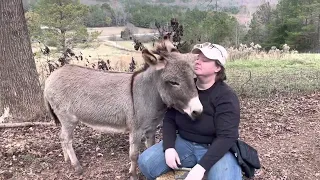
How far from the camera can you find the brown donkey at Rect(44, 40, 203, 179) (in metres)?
3.33

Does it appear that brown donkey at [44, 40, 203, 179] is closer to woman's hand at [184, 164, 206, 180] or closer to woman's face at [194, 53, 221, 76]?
woman's face at [194, 53, 221, 76]

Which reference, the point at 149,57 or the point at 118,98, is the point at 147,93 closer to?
the point at 118,98

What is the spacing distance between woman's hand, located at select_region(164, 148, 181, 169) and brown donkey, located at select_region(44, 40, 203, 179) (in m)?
0.43

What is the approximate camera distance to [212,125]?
9.77ft

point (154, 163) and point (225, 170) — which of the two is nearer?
point (225, 170)

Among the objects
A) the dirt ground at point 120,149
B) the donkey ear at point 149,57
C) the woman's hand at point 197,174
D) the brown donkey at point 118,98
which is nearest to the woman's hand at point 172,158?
the woman's hand at point 197,174

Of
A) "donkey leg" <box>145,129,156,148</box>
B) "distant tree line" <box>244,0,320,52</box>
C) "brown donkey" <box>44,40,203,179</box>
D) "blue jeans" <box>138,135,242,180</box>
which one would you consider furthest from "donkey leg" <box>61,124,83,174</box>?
"distant tree line" <box>244,0,320,52</box>

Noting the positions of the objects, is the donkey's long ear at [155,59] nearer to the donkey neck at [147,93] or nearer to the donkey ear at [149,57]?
the donkey ear at [149,57]

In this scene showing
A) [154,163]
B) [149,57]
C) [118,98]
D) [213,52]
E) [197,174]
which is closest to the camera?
[197,174]

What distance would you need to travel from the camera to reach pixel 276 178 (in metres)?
3.90

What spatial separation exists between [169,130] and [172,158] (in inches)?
11.0

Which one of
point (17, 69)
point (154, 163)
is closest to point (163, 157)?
point (154, 163)

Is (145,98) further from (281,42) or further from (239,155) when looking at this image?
(281,42)

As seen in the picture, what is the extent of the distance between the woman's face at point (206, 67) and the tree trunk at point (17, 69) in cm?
346
